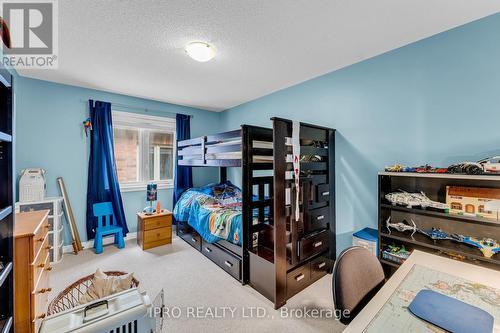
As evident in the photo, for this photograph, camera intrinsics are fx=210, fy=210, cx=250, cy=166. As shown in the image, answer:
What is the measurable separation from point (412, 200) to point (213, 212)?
7.06 feet

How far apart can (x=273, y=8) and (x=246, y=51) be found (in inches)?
25.3

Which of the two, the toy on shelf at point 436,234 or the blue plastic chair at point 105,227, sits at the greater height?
the toy on shelf at point 436,234

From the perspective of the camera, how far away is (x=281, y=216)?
6.48 ft

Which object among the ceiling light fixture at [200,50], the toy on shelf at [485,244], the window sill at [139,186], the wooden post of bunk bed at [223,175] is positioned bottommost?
the toy on shelf at [485,244]

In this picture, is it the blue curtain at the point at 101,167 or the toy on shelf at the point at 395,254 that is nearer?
the toy on shelf at the point at 395,254

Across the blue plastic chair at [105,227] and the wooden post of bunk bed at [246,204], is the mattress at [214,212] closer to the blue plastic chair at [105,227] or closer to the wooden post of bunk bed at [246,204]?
the wooden post of bunk bed at [246,204]

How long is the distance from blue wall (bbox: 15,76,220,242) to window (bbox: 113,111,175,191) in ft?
1.36

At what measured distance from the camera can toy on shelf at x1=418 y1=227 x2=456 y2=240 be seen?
175 centimetres

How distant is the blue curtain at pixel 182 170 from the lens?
3.95 metres

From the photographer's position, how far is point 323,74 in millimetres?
2746

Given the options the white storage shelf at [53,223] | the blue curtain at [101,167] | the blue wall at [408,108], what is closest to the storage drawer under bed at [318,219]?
the blue wall at [408,108]

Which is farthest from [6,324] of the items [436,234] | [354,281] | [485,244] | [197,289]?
[485,244]

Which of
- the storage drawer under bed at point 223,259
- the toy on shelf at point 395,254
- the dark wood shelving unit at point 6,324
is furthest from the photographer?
the storage drawer under bed at point 223,259

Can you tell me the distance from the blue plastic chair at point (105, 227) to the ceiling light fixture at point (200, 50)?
105 inches
